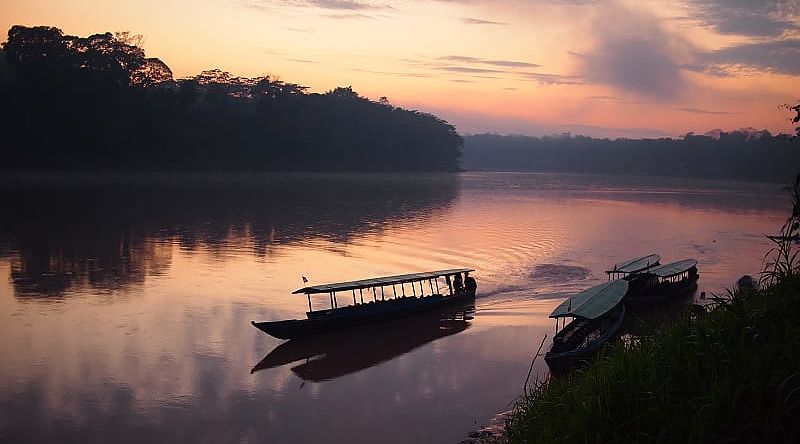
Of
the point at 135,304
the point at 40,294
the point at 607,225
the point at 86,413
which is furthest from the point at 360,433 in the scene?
the point at 607,225

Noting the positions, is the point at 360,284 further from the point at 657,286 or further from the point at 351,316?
the point at 657,286

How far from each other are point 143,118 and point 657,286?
62602 millimetres

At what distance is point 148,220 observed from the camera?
3578cm

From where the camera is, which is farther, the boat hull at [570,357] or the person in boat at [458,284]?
the person in boat at [458,284]

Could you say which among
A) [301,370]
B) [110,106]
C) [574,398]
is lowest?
[301,370]

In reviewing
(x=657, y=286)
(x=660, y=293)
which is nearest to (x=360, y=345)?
(x=660, y=293)

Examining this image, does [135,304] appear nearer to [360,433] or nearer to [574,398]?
[360,433]

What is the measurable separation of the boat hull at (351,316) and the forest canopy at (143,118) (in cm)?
5433

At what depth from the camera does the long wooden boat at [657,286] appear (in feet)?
69.8

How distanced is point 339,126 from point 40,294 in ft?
273

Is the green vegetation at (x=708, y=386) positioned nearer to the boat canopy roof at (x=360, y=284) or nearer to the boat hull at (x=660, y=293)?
the boat canopy roof at (x=360, y=284)

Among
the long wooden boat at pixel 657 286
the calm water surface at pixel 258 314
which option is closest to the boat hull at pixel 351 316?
the calm water surface at pixel 258 314

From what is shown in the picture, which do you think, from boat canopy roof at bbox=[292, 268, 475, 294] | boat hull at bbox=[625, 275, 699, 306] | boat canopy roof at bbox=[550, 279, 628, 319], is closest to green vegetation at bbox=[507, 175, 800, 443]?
boat canopy roof at bbox=[550, 279, 628, 319]

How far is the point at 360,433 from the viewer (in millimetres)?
11078
